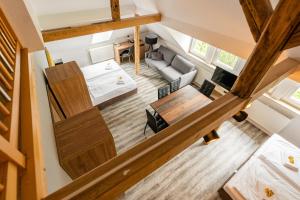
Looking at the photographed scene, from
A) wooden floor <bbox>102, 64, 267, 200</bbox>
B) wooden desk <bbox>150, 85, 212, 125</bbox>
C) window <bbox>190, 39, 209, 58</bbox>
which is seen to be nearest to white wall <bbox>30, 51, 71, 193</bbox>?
wooden floor <bbox>102, 64, 267, 200</bbox>

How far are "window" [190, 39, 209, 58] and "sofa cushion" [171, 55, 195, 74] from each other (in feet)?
1.40

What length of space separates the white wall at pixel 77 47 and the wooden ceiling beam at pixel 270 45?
17.6ft

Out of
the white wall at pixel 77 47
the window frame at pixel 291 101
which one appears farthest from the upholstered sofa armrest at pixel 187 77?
the white wall at pixel 77 47

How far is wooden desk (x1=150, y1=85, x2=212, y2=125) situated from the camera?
3408mm

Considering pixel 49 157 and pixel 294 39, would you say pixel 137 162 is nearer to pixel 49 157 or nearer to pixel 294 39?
pixel 49 157

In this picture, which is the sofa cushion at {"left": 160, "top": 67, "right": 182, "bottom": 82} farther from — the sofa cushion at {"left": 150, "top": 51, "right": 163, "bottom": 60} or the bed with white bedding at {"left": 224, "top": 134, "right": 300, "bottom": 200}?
the bed with white bedding at {"left": 224, "top": 134, "right": 300, "bottom": 200}

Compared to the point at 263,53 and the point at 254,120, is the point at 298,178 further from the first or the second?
the point at 263,53

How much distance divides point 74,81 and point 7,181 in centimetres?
215

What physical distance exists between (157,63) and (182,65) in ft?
3.43

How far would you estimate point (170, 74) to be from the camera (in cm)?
534

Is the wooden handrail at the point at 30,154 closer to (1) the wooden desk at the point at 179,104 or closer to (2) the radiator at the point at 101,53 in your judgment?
(1) the wooden desk at the point at 179,104

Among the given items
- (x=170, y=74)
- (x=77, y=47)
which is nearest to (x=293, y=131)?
(x=170, y=74)

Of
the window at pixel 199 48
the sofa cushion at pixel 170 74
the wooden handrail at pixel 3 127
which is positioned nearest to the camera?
the wooden handrail at pixel 3 127

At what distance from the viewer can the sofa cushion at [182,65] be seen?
5082mm
